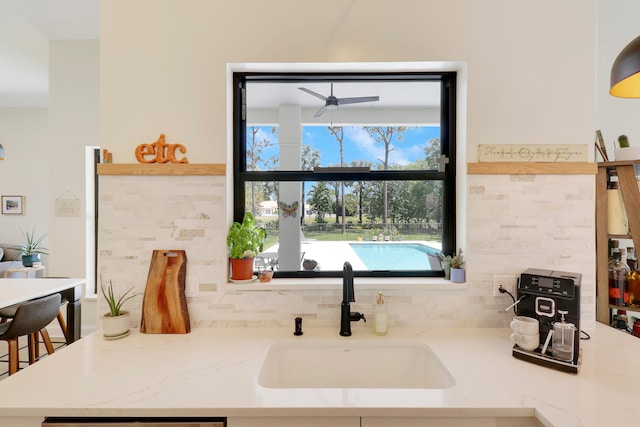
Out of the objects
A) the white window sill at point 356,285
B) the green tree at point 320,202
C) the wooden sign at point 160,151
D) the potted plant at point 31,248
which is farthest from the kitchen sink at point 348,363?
the potted plant at point 31,248

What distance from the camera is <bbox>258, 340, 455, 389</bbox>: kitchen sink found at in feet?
5.11

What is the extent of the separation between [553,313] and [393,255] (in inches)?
32.8

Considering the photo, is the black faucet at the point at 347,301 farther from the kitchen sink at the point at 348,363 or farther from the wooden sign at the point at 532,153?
the wooden sign at the point at 532,153

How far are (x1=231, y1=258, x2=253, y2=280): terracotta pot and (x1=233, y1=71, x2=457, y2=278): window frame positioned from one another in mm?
226

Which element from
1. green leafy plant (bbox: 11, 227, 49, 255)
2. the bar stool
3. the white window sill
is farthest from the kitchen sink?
green leafy plant (bbox: 11, 227, 49, 255)

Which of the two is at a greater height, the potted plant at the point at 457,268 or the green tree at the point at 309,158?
the green tree at the point at 309,158

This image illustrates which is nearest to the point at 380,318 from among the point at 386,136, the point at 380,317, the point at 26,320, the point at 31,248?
the point at 380,317

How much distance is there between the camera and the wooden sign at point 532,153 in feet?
5.53

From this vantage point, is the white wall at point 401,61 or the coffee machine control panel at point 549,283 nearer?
the coffee machine control panel at point 549,283

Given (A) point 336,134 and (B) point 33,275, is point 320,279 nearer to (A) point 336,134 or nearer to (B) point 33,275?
(A) point 336,134

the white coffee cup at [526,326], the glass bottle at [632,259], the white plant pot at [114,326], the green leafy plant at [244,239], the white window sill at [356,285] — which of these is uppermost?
the green leafy plant at [244,239]

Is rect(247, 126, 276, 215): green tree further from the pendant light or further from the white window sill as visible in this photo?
the pendant light

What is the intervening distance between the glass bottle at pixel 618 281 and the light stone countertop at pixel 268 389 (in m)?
0.38

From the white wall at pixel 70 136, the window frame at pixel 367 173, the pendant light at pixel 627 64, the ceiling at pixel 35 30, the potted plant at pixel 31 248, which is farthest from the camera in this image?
the potted plant at pixel 31 248
